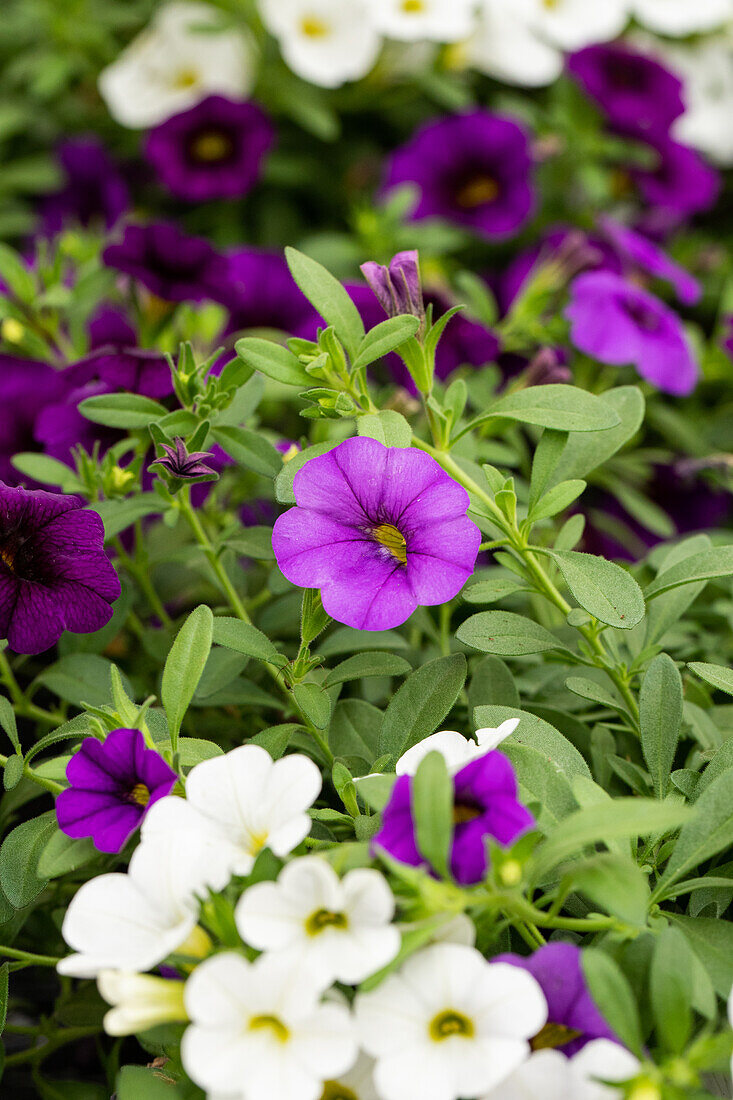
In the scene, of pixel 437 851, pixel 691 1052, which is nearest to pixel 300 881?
pixel 437 851

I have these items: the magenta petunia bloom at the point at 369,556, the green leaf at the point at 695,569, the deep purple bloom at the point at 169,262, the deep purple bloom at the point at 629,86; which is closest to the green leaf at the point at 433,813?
the magenta petunia bloom at the point at 369,556

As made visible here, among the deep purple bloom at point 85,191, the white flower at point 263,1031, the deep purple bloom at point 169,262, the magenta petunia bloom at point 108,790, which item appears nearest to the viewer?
the white flower at point 263,1031

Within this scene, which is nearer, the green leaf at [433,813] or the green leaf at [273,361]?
the green leaf at [433,813]

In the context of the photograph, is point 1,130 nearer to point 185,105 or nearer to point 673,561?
point 185,105

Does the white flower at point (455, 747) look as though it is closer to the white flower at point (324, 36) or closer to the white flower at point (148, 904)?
the white flower at point (148, 904)

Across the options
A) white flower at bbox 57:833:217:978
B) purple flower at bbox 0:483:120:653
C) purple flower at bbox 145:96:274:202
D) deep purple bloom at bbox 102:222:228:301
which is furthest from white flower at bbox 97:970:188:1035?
purple flower at bbox 145:96:274:202

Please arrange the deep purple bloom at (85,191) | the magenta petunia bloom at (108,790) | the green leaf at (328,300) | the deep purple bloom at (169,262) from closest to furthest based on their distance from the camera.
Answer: the magenta petunia bloom at (108,790)
the green leaf at (328,300)
the deep purple bloom at (169,262)
the deep purple bloom at (85,191)

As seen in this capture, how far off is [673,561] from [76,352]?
A: 23.6 inches

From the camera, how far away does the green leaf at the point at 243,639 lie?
1.94 ft

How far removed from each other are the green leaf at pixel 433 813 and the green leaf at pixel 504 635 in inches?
6.3

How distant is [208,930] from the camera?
513 millimetres

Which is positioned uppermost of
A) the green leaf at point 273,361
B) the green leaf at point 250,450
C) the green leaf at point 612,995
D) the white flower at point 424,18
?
the white flower at point 424,18

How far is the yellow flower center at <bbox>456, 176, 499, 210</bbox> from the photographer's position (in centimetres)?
136

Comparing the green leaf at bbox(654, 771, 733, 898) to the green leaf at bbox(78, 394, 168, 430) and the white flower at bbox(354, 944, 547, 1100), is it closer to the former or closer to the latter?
the white flower at bbox(354, 944, 547, 1100)
